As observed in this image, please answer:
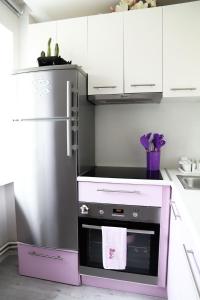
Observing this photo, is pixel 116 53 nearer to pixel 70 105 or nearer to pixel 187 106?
pixel 70 105

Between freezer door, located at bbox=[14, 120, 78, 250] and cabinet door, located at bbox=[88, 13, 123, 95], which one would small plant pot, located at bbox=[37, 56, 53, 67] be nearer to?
cabinet door, located at bbox=[88, 13, 123, 95]

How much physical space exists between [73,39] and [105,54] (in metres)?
0.32

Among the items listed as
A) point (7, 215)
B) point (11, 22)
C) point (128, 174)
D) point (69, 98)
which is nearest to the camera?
point (69, 98)

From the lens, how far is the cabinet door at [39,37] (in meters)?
1.79

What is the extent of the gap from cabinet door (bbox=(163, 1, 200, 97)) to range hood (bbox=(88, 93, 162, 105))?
16 centimetres

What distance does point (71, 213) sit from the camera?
61.2 inches

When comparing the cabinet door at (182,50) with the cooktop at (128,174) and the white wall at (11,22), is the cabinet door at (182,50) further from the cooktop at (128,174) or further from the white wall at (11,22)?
the white wall at (11,22)

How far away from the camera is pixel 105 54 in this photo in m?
1.68

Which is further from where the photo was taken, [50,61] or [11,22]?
[11,22]

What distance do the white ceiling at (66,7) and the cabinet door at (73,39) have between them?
0.80ft

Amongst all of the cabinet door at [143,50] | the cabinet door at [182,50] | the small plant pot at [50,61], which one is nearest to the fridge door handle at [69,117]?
the small plant pot at [50,61]

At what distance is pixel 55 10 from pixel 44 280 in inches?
95.8

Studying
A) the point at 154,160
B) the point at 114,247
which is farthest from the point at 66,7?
the point at 114,247

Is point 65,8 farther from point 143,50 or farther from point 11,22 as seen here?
point 143,50
